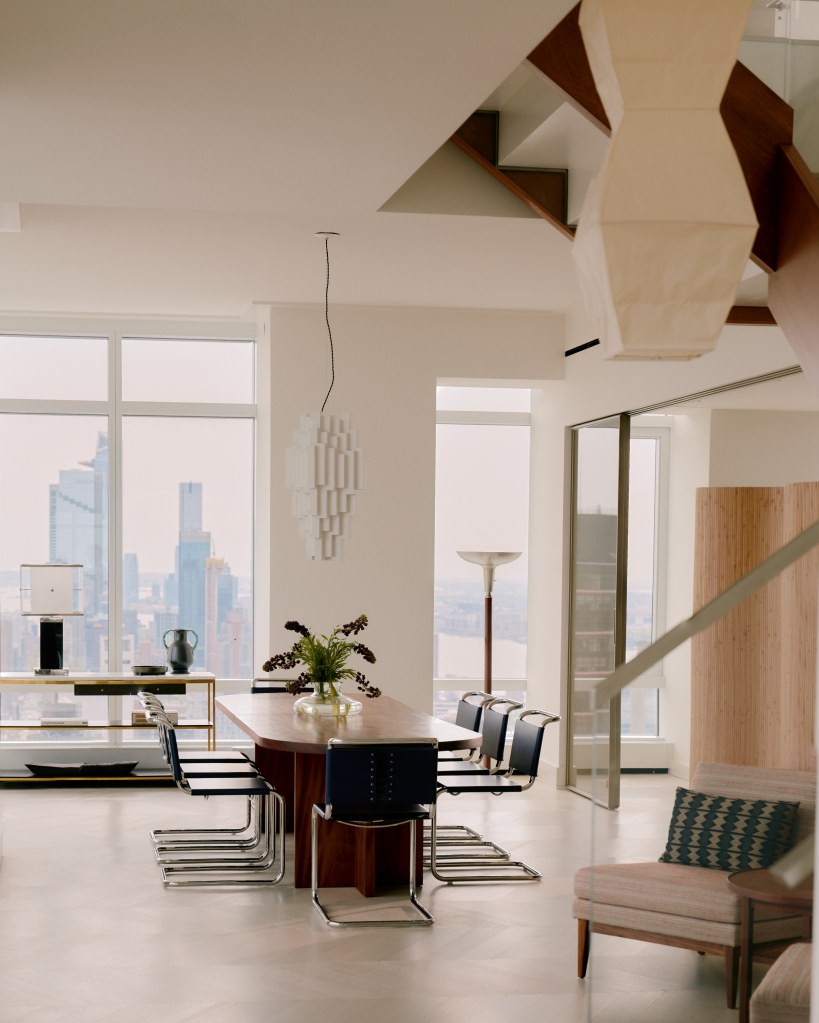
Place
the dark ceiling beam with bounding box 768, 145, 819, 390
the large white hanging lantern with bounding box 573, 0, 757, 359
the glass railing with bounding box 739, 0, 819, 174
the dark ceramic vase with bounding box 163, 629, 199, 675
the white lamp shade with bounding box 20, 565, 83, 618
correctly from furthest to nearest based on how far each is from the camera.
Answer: the dark ceramic vase with bounding box 163, 629, 199, 675
the white lamp shade with bounding box 20, 565, 83, 618
the glass railing with bounding box 739, 0, 819, 174
the dark ceiling beam with bounding box 768, 145, 819, 390
the large white hanging lantern with bounding box 573, 0, 757, 359

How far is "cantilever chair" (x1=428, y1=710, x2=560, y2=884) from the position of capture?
6.09 m


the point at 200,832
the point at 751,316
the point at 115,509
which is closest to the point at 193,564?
the point at 115,509

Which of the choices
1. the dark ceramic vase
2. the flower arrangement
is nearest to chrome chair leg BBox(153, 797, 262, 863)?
the flower arrangement

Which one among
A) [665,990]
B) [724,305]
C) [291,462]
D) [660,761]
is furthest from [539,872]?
[724,305]

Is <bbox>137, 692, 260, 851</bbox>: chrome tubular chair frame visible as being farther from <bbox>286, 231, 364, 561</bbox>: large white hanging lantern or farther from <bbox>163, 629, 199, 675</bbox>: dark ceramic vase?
<bbox>163, 629, 199, 675</bbox>: dark ceramic vase

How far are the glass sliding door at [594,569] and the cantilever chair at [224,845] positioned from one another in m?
2.17

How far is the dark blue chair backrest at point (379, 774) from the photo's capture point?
524 centimetres

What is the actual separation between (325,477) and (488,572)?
9.06ft

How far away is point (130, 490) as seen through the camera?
30.7 ft

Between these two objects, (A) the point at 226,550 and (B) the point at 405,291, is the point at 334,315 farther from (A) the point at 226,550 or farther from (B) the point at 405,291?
(A) the point at 226,550

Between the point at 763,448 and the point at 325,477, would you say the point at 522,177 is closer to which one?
the point at 763,448

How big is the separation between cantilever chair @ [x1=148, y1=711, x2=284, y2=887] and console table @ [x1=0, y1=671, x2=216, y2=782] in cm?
186

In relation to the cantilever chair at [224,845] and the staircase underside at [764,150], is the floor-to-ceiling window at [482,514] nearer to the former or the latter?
the cantilever chair at [224,845]

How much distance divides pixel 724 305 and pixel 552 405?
6.51m
